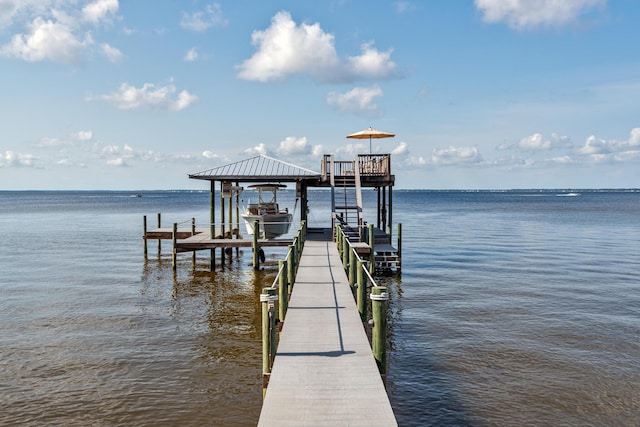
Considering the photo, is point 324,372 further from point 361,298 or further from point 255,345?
point 255,345

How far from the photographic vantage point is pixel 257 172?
23312 millimetres

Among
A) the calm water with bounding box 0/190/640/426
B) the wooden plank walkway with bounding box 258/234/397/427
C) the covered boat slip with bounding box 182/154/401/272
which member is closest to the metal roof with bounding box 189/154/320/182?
the covered boat slip with bounding box 182/154/401/272

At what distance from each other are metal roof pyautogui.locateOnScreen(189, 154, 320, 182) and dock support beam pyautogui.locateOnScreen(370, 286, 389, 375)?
49.3 feet

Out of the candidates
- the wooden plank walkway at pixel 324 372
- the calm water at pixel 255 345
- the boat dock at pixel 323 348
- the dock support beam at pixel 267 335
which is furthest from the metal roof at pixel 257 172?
the dock support beam at pixel 267 335

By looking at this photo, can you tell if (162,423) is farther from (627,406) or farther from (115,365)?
(627,406)

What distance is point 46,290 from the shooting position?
19703mm

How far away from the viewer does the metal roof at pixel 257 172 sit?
903 inches

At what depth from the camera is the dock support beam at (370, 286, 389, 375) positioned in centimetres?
795

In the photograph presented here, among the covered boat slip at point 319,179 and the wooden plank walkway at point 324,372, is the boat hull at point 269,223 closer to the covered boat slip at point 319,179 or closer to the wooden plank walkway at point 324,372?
the covered boat slip at point 319,179

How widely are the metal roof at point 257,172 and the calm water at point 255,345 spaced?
4331 mm

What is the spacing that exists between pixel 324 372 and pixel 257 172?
659 inches

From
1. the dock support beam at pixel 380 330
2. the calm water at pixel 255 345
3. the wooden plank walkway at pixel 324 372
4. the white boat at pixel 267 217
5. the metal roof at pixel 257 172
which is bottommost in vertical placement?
the calm water at pixel 255 345

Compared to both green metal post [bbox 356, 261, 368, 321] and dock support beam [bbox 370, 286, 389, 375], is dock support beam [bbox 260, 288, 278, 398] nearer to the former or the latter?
dock support beam [bbox 370, 286, 389, 375]

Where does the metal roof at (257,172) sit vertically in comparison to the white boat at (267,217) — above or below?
above
